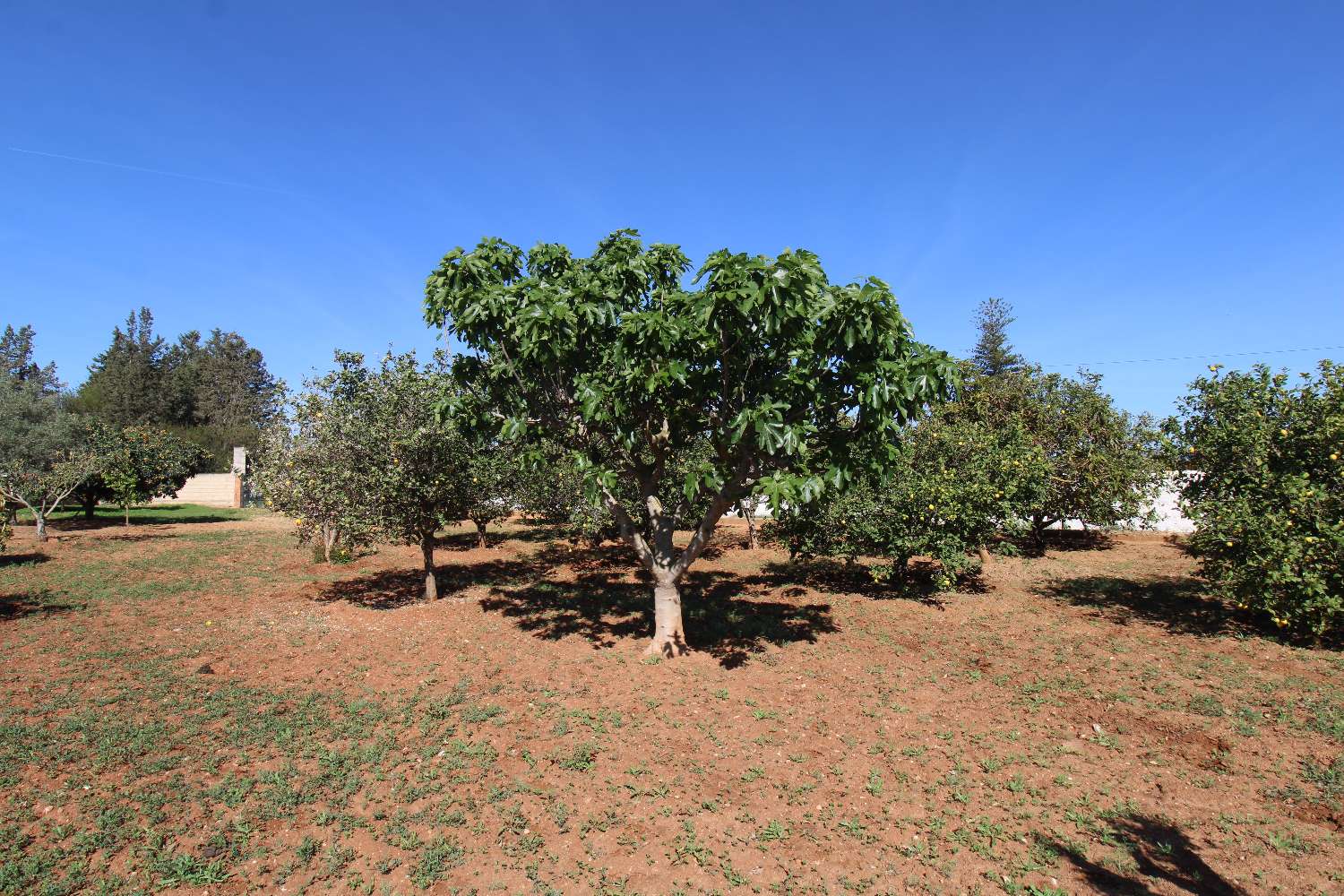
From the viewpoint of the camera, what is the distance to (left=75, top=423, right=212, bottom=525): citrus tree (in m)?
23.4

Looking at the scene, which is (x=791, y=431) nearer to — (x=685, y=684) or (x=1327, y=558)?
(x=685, y=684)

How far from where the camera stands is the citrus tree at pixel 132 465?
2337 centimetres

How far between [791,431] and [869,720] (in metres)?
3.59

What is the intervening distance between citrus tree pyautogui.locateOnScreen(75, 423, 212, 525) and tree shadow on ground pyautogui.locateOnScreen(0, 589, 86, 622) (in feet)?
35.7

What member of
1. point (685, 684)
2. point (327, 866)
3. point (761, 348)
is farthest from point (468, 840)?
point (761, 348)

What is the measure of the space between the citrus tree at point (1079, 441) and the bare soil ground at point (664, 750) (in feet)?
19.2

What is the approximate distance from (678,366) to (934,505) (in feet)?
24.4

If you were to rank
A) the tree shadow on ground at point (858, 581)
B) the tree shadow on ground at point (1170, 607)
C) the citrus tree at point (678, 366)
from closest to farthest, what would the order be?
the citrus tree at point (678, 366) → the tree shadow on ground at point (1170, 607) → the tree shadow on ground at point (858, 581)

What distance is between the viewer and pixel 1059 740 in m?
7.06

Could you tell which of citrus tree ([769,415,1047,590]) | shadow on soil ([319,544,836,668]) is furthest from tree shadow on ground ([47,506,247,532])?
citrus tree ([769,415,1047,590])

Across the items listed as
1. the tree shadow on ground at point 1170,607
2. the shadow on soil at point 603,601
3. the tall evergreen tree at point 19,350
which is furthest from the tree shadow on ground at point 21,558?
the tall evergreen tree at point 19,350

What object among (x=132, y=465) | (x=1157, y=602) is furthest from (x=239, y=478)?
(x=1157, y=602)

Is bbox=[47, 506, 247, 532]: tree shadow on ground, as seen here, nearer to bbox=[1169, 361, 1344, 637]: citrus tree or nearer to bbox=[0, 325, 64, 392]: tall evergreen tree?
bbox=[1169, 361, 1344, 637]: citrus tree

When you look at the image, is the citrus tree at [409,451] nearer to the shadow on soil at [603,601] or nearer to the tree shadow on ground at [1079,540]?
the shadow on soil at [603,601]
